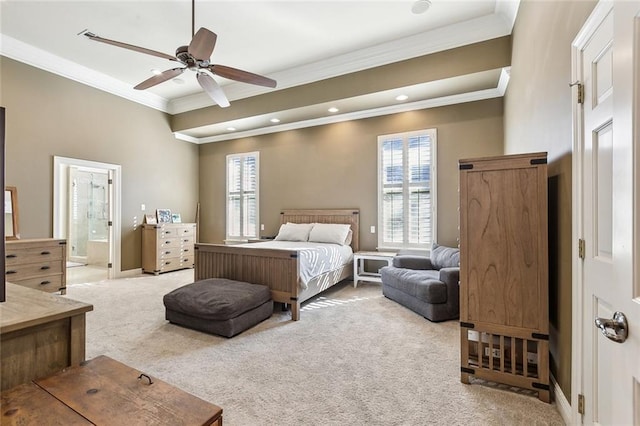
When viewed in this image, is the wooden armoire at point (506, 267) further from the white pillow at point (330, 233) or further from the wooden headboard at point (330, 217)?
the wooden headboard at point (330, 217)

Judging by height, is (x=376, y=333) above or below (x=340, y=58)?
below

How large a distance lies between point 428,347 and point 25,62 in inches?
256

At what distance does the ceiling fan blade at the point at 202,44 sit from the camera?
7.98 feet

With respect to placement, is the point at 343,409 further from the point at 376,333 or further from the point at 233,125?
the point at 233,125

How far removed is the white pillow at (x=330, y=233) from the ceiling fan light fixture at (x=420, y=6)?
319cm

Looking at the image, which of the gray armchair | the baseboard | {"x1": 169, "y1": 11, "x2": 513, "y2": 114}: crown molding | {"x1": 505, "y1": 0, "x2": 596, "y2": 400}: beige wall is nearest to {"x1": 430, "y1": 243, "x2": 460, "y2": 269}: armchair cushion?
the gray armchair

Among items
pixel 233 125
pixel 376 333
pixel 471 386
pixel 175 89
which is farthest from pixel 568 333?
pixel 175 89

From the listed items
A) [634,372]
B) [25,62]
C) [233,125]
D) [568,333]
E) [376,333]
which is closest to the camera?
[634,372]

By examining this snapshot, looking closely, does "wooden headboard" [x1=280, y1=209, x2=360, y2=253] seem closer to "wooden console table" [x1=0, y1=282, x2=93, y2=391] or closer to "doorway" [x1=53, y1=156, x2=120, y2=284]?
"doorway" [x1=53, y1=156, x2=120, y2=284]

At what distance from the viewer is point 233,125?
20.1 feet

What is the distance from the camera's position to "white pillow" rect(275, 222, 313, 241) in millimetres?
5292

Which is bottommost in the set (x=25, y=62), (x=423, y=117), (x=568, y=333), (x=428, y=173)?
(x=568, y=333)

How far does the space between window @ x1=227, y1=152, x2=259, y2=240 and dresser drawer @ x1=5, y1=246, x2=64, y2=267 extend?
10.1 feet

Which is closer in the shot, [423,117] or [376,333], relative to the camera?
[376,333]
